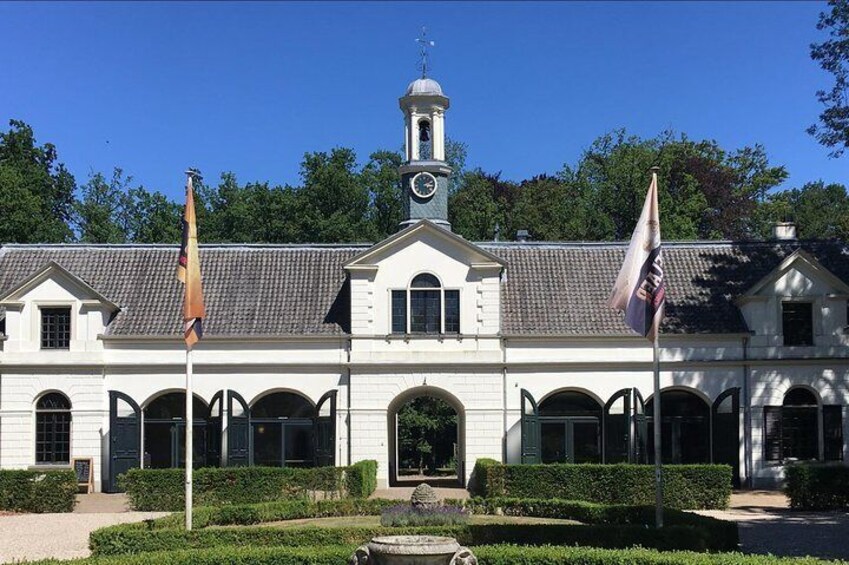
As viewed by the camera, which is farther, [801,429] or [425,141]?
[425,141]

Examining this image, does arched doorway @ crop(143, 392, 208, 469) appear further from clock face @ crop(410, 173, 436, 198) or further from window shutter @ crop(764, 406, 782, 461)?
window shutter @ crop(764, 406, 782, 461)

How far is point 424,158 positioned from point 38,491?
1760 centimetres

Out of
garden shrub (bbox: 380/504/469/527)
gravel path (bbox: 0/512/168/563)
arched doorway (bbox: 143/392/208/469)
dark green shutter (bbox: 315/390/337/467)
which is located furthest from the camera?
arched doorway (bbox: 143/392/208/469)

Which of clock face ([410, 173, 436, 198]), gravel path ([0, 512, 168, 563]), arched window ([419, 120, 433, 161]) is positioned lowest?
gravel path ([0, 512, 168, 563])

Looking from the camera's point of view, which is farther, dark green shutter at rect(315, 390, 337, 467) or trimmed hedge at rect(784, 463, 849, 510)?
dark green shutter at rect(315, 390, 337, 467)

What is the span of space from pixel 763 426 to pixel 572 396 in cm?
635

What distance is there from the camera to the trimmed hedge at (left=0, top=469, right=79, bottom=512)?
2964 cm

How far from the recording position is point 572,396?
36.8 m

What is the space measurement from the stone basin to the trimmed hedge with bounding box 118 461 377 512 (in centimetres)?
1408

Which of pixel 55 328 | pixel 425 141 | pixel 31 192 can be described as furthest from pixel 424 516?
pixel 31 192

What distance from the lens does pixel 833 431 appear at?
35.9 metres

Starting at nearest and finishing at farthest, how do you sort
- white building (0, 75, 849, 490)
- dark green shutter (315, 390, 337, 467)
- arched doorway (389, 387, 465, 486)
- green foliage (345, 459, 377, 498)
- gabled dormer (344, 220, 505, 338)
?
1. green foliage (345, 459, 377, 498)
2. dark green shutter (315, 390, 337, 467)
3. white building (0, 75, 849, 490)
4. gabled dormer (344, 220, 505, 338)
5. arched doorway (389, 387, 465, 486)

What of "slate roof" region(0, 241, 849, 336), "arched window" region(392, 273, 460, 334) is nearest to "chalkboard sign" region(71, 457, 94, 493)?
"slate roof" region(0, 241, 849, 336)

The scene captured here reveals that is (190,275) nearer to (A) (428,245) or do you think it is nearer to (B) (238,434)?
(B) (238,434)
